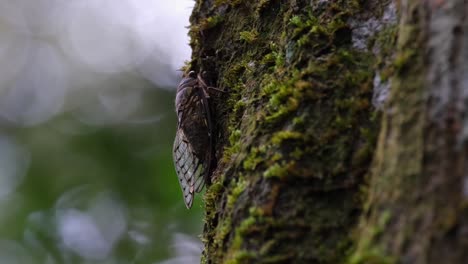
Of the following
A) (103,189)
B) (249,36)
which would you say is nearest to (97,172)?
(103,189)

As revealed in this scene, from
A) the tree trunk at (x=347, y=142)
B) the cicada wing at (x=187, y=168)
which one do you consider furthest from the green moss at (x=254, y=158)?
the cicada wing at (x=187, y=168)

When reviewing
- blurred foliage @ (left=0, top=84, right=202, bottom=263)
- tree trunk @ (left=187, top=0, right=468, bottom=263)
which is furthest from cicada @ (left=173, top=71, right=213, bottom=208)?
blurred foliage @ (left=0, top=84, right=202, bottom=263)

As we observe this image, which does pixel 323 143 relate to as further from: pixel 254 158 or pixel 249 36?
pixel 249 36

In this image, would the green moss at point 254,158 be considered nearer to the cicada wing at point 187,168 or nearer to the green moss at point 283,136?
the green moss at point 283,136

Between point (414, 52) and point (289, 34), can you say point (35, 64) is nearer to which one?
Result: point (289, 34)

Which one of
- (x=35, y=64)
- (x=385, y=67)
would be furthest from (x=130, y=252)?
(x=385, y=67)

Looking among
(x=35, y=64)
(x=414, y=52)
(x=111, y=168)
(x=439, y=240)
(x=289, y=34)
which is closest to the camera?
(x=439, y=240)
